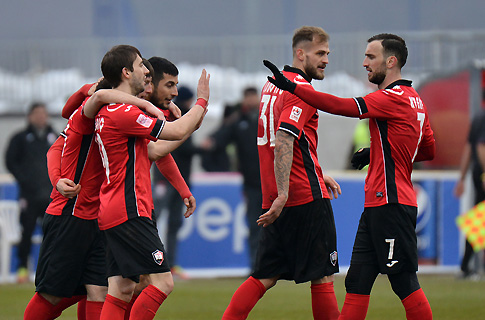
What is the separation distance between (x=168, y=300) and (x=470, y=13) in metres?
10.6

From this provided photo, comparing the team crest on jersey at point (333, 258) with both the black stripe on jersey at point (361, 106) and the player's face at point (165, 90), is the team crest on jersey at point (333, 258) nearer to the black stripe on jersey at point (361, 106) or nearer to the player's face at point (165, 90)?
the black stripe on jersey at point (361, 106)

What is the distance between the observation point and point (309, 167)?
579 cm

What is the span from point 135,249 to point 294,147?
130 cm

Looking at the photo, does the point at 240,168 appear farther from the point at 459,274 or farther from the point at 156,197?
the point at 459,274

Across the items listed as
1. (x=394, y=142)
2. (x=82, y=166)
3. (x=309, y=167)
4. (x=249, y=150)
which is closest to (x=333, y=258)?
(x=309, y=167)

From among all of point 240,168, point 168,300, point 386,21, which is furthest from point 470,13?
point 168,300

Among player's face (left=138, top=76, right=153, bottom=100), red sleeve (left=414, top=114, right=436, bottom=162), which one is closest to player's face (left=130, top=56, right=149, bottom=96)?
player's face (left=138, top=76, right=153, bottom=100)

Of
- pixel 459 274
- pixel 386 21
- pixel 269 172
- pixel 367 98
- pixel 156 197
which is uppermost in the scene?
pixel 386 21

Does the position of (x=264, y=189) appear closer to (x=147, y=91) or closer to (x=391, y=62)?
(x=147, y=91)

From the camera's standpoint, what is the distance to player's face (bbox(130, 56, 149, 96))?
5.33 meters

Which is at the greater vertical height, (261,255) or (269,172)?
(269,172)

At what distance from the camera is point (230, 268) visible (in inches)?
463

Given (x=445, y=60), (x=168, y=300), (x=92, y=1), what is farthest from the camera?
(x=92, y=1)

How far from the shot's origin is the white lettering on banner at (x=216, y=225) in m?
11.8
